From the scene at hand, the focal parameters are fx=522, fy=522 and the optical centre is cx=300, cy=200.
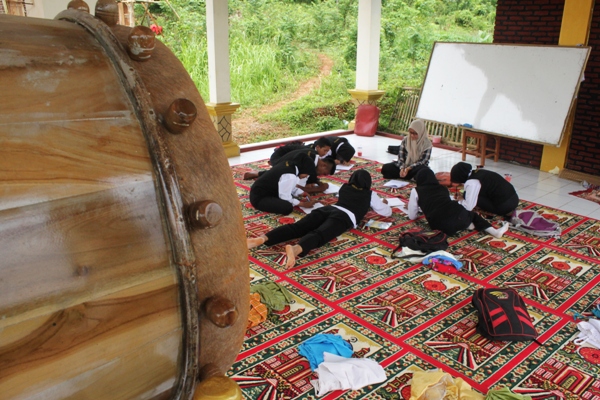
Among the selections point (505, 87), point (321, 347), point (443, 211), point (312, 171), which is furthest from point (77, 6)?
point (505, 87)

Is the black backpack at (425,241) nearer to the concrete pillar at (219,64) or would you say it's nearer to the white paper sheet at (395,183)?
the white paper sheet at (395,183)

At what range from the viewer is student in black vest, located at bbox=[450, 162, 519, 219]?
4914mm

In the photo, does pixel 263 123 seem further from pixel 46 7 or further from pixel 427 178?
pixel 427 178

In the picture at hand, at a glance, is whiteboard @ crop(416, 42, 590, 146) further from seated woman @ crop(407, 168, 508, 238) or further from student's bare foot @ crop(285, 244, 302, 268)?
student's bare foot @ crop(285, 244, 302, 268)

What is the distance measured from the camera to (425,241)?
425 centimetres

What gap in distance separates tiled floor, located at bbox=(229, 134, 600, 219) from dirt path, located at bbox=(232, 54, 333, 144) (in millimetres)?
2524

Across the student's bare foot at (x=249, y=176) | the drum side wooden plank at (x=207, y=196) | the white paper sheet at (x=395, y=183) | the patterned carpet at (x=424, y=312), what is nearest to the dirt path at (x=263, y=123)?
the student's bare foot at (x=249, y=176)

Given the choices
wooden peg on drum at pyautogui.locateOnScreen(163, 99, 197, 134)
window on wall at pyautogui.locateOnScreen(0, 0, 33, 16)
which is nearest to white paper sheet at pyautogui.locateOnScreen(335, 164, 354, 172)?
window on wall at pyautogui.locateOnScreen(0, 0, 33, 16)

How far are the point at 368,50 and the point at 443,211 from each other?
497 centimetres

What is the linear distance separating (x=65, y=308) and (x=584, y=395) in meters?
2.72

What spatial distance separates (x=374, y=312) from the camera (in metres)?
3.40

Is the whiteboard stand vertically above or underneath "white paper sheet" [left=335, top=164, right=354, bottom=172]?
above

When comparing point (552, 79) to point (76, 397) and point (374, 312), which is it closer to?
point (374, 312)

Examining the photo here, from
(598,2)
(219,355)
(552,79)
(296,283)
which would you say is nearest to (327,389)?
(296,283)
